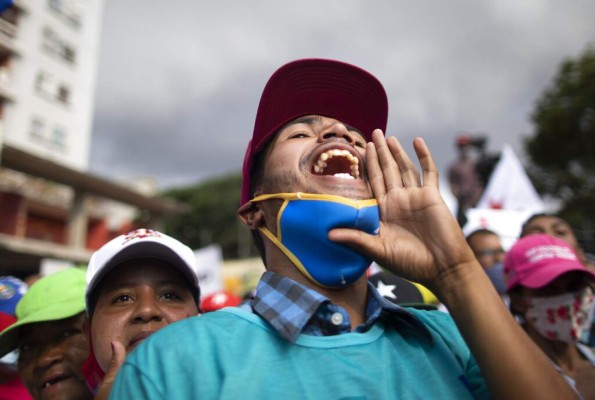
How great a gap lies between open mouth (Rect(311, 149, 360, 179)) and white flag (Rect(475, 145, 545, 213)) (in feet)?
18.6

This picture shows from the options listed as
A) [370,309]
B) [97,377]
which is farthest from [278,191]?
[97,377]

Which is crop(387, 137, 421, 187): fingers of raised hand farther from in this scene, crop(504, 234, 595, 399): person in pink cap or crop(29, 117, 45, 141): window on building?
crop(29, 117, 45, 141): window on building

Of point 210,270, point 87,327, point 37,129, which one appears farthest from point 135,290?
point 37,129

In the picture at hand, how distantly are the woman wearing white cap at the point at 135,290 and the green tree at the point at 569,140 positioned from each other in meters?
17.4

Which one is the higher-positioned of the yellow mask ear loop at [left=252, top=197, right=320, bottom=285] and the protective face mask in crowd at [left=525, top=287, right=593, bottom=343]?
the yellow mask ear loop at [left=252, top=197, right=320, bottom=285]

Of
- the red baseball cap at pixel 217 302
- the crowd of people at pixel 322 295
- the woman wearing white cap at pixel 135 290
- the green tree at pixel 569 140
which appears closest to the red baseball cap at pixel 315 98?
the crowd of people at pixel 322 295

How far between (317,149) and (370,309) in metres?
0.54

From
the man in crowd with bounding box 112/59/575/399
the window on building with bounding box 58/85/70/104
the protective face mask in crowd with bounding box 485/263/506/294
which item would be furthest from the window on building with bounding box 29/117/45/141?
the man in crowd with bounding box 112/59/575/399

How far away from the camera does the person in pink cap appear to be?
2742 mm

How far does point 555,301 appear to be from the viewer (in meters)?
2.85

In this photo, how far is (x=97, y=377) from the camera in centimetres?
211

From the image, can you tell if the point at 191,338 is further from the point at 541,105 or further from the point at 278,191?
the point at 541,105

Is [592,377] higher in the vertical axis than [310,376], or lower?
lower

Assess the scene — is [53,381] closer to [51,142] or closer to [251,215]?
[251,215]
